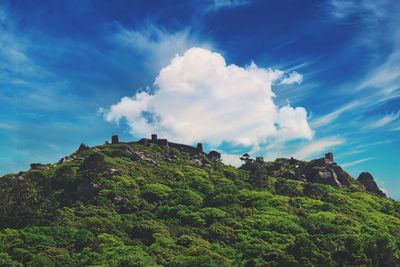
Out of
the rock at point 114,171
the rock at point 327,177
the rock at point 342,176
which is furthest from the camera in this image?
the rock at point 342,176

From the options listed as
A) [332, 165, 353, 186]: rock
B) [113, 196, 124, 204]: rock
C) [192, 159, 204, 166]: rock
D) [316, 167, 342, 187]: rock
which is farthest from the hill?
[192, 159, 204, 166]: rock

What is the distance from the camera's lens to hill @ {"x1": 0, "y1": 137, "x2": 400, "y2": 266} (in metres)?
94.4

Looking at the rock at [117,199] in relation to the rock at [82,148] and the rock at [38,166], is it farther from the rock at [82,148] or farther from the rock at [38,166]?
the rock at [82,148]

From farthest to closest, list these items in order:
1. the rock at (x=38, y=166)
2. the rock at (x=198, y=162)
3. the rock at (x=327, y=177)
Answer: the rock at (x=198, y=162), the rock at (x=327, y=177), the rock at (x=38, y=166)

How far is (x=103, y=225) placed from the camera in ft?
353

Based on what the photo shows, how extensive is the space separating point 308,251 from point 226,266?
16.7 metres

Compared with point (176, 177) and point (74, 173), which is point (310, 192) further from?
point (74, 173)

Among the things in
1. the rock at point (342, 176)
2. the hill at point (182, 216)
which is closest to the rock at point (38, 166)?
the hill at point (182, 216)

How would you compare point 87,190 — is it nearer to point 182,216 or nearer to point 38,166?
point 182,216

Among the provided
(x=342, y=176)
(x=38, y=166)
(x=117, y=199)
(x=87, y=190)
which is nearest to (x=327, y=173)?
(x=342, y=176)

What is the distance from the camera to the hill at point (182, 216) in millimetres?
94375

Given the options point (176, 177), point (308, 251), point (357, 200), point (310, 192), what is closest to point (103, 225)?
point (308, 251)

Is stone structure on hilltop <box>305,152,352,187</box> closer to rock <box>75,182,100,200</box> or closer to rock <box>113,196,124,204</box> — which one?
rock <box>113,196,124,204</box>

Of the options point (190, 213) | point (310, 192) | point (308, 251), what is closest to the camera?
point (308, 251)
